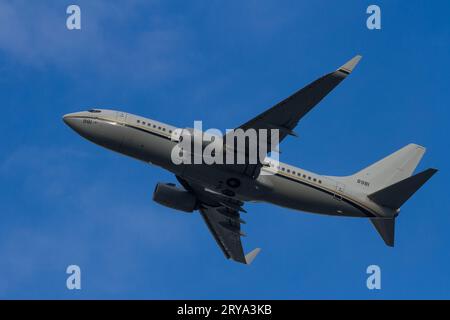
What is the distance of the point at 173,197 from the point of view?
6072cm

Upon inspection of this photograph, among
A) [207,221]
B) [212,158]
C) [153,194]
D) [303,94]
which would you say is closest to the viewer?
[303,94]

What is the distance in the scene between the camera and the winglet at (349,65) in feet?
155

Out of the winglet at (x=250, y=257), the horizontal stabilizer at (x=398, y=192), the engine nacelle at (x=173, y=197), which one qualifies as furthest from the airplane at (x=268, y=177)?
the winglet at (x=250, y=257)

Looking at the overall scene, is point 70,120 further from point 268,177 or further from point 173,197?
point 268,177

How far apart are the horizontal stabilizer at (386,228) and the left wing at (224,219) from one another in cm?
1042

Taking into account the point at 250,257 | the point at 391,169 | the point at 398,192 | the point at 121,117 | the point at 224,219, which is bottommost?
the point at 250,257

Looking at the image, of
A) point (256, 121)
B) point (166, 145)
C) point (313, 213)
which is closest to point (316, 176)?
point (313, 213)

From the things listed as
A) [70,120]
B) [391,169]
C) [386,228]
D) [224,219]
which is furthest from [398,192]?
[70,120]

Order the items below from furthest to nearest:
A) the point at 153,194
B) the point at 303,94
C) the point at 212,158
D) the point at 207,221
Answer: the point at 207,221
the point at 153,194
the point at 212,158
the point at 303,94

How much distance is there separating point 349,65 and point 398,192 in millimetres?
12021

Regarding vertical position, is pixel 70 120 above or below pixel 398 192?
above

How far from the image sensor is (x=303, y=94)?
48.8m

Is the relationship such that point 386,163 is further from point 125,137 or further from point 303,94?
point 125,137

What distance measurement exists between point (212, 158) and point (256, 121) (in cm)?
415
